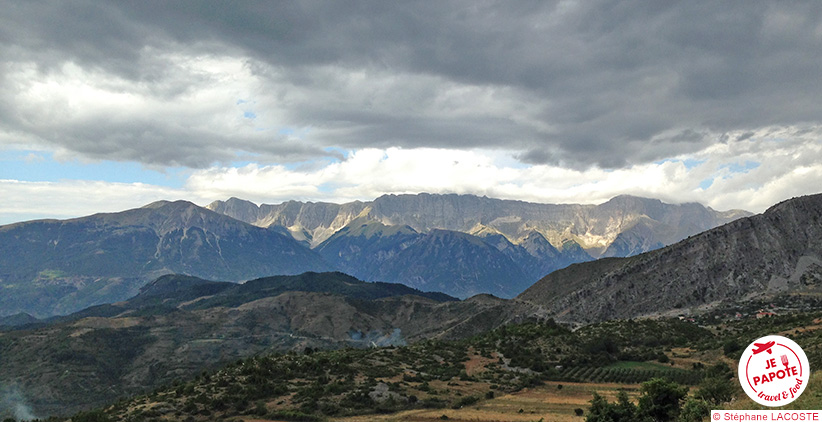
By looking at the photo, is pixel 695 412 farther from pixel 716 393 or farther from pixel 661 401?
pixel 716 393

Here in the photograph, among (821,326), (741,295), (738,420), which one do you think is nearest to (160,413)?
(738,420)

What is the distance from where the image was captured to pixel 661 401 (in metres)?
40.3

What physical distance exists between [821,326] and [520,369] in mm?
56255

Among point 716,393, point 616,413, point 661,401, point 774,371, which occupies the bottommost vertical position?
point 616,413

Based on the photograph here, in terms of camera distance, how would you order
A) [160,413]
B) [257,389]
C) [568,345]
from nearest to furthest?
[160,413] < [257,389] < [568,345]

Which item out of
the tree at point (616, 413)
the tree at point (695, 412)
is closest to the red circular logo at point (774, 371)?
the tree at point (695, 412)

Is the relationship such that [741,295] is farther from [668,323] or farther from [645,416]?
[645,416]

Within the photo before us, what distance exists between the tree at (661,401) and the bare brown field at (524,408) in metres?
15.5

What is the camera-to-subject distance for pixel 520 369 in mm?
92250

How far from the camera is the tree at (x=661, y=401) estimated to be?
130 ft

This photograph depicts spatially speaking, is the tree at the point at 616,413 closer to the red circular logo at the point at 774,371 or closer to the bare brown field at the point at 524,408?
the bare brown field at the point at 524,408

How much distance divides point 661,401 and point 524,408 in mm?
27114

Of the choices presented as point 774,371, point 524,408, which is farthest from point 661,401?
point 524,408

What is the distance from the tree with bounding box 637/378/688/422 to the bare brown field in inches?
611
